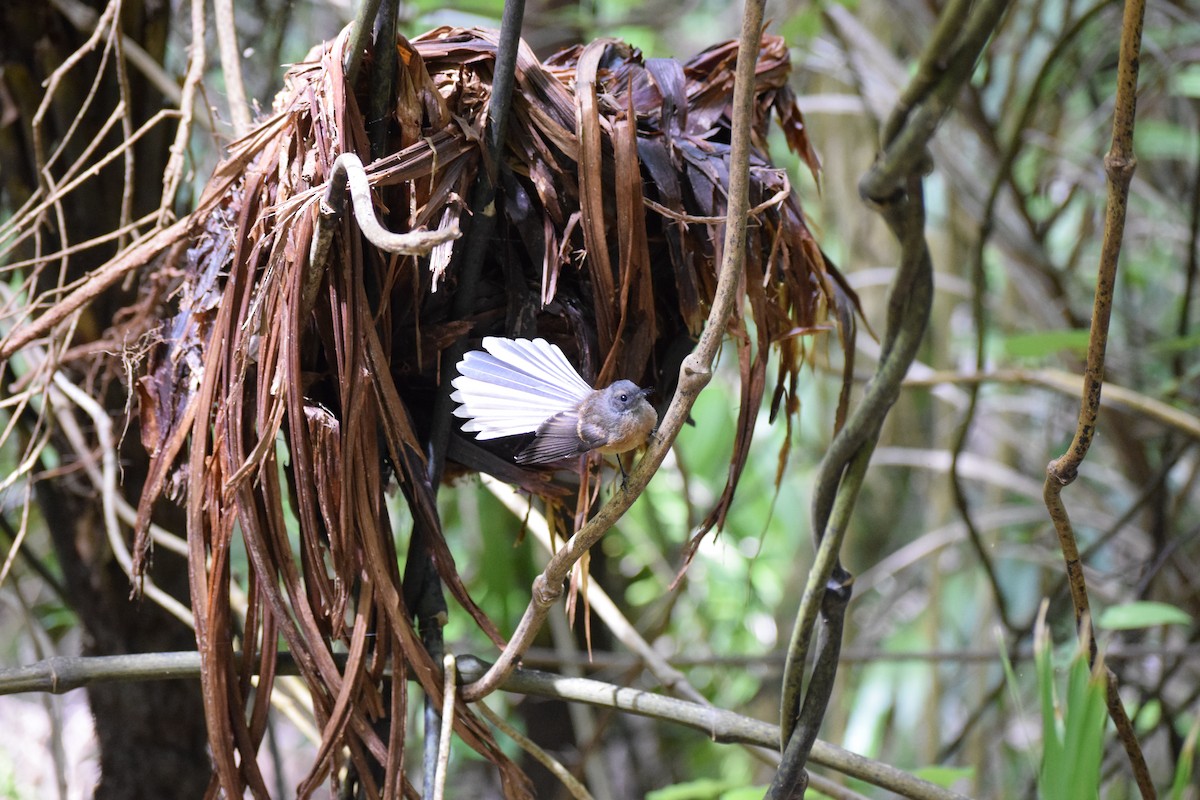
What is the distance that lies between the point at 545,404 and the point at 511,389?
0.02 m

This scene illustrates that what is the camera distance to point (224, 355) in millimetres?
456

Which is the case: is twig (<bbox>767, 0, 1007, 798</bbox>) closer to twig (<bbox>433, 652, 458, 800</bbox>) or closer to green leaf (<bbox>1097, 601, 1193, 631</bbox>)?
twig (<bbox>433, 652, 458, 800</bbox>)

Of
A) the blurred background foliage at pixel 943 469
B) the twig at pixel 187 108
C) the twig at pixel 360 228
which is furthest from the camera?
the blurred background foliage at pixel 943 469

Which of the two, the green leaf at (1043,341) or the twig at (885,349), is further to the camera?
the green leaf at (1043,341)

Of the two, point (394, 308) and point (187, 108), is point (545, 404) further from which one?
point (187, 108)

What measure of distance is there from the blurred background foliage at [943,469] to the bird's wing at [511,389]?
22.1 inches

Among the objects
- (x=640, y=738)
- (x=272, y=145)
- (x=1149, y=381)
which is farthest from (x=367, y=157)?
(x=640, y=738)

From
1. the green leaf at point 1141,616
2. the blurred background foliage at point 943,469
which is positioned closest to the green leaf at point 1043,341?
the blurred background foliage at point 943,469

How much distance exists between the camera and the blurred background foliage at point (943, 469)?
4.04 ft

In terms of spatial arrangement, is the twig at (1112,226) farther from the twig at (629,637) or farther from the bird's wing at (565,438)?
the twig at (629,637)

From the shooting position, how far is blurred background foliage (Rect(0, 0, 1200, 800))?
1232mm

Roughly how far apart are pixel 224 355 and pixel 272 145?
0.34ft

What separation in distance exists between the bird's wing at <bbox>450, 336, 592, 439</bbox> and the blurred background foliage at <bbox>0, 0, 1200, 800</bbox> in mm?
560

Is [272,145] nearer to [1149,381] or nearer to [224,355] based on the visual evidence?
[224,355]
